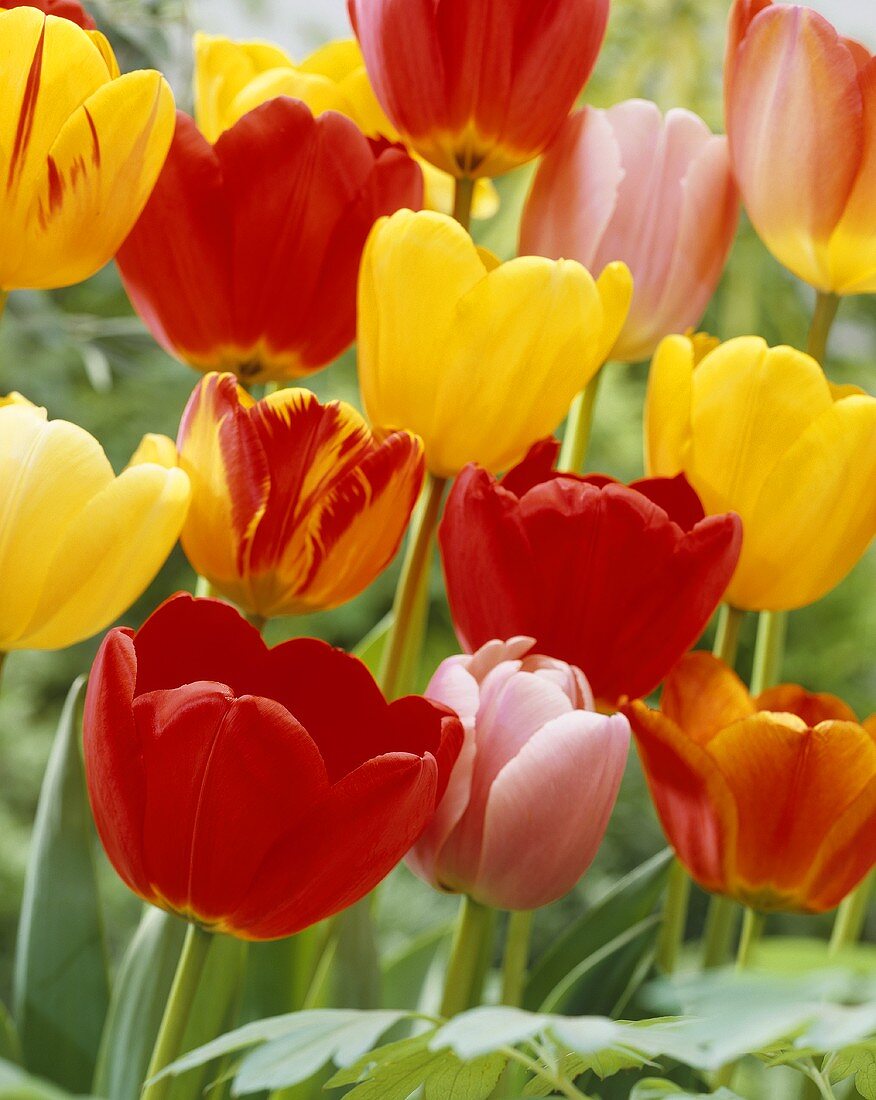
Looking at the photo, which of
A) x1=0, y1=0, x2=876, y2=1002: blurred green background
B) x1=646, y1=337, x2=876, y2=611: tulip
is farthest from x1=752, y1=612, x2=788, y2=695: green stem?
x1=0, y1=0, x2=876, y2=1002: blurred green background

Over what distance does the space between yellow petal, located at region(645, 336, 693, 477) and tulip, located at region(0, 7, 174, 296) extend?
0.10 metres

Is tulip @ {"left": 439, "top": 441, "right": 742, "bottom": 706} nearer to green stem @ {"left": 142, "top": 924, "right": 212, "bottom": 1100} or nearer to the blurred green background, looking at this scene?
green stem @ {"left": 142, "top": 924, "right": 212, "bottom": 1100}

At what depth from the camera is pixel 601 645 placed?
243 mm

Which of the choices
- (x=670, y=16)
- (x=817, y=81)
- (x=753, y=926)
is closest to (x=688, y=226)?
(x=817, y=81)

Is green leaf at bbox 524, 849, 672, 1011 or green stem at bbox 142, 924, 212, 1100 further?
green leaf at bbox 524, 849, 672, 1011

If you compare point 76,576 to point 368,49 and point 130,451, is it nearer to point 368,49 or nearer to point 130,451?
point 368,49

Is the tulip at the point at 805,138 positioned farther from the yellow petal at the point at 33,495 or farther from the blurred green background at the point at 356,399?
Answer: the blurred green background at the point at 356,399

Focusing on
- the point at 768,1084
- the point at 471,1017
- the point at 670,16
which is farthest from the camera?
the point at 670,16

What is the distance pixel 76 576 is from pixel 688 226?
0.15m

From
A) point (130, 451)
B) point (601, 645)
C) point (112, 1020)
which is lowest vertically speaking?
point (130, 451)

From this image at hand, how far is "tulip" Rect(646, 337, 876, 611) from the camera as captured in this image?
0.26 meters

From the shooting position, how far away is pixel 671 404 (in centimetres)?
28

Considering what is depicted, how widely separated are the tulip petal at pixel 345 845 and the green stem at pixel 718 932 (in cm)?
11

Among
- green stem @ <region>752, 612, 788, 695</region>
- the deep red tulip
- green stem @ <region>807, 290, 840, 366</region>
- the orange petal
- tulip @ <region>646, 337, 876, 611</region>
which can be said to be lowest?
green stem @ <region>752, 612, 788, 695</region>
